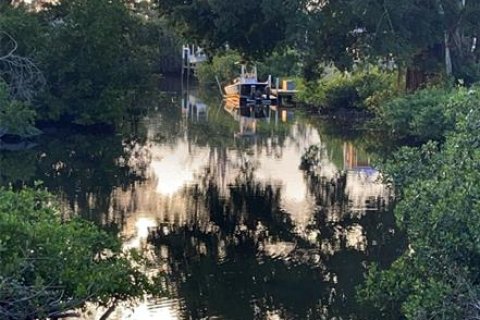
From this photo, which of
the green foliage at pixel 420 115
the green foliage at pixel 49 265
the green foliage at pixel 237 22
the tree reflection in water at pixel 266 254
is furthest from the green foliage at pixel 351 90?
the green foliage at pixel 49 265

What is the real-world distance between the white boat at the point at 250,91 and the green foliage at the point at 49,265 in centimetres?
3113

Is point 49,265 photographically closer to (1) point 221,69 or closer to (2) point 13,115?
(2) point 13,115

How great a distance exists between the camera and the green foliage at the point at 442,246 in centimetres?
859

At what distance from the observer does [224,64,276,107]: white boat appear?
41219 millimetres

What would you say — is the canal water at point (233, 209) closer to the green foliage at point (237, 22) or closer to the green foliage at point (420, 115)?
the green foliage at point (420, 115)

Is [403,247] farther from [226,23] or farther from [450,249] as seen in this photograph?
[226,23]

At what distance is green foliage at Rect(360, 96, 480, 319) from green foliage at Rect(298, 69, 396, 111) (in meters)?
22.9

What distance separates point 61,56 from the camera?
28.1m

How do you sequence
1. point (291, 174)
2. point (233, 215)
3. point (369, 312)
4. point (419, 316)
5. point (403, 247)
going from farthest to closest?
point (291, 174) < point (233, 215) < point (403, 247) < point (369, 312) < point (419, 316)

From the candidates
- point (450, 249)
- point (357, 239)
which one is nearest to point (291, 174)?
point (357, 239)

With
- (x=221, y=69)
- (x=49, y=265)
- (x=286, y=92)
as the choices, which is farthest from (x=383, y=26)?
(x=221, y=69)

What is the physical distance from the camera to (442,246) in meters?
8.89

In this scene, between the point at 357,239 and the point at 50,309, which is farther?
the point at 357,239

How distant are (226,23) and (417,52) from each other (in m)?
6.08
